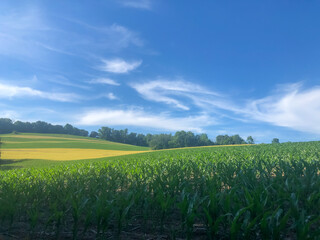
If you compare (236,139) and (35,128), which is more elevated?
(236,139)

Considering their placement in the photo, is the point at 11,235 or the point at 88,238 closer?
the point at 88,238

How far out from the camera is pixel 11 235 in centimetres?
317

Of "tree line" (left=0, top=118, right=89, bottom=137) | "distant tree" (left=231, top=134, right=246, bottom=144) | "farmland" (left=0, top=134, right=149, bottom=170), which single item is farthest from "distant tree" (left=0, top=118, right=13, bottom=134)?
"distant tree" (left=231, top=134, right=246, bottom=144)

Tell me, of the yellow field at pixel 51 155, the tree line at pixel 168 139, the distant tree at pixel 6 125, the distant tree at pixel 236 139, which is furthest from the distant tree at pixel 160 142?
the distant tree at pixel 6 125

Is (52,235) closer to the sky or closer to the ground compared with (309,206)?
closer to the ground

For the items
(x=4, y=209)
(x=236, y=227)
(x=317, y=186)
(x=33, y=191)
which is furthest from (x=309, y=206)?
(x=33, y=191)

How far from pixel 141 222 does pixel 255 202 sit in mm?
1921

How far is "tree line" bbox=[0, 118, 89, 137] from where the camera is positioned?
330 ft

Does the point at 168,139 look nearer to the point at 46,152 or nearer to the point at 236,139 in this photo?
the point at 236,139

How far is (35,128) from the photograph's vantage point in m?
115

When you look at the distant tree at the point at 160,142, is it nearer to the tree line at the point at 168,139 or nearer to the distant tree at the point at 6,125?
the tree line at the point at 168,139

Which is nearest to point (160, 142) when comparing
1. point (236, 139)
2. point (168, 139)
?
point (168, 139)

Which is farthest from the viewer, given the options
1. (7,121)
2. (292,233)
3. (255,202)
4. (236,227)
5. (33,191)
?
(7,121)

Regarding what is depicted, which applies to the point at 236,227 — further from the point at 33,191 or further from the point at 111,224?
the point at 33,191
